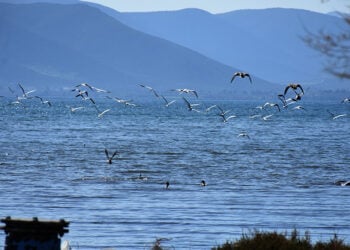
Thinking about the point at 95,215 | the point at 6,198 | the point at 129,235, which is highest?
the point at 6,198

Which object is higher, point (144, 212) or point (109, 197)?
point (109, 197)

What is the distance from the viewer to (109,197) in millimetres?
33000

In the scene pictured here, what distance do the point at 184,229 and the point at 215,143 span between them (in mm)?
55575

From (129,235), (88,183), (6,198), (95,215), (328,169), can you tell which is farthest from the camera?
(328,169)

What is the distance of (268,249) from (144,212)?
1517 centimetres

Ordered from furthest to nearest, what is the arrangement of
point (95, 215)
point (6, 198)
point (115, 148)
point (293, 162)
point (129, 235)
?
point (115, 148) → point (293, 162) → point (6, 198) → point (95, 215) → point (129, 235)

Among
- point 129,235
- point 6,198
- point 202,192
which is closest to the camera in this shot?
point 129,235

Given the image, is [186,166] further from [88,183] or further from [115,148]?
[115,148]

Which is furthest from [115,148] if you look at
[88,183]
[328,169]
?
[88,183]

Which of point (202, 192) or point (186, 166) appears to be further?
point (186, 166)

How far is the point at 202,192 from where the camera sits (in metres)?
35.4

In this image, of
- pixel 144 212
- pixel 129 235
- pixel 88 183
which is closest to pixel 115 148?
pixel 88 183

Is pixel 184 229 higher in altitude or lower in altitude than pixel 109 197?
lower

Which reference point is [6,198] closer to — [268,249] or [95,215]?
[95,215]
